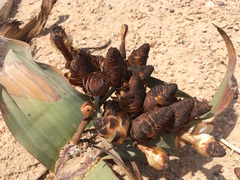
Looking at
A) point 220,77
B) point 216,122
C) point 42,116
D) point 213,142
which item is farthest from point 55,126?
point 220,77

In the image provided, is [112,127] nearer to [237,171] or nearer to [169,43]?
[237,171]

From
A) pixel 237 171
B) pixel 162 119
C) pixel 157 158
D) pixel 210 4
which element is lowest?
pixel 237 171

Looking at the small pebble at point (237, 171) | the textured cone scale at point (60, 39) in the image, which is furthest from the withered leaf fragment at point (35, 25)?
the small pebble at point (237, 171)

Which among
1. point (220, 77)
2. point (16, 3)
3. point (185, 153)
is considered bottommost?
point (185, 153)

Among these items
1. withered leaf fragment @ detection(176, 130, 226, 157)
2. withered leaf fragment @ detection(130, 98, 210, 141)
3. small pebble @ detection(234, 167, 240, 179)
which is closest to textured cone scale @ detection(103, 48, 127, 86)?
withered leaf fragment @ detection(130, 98, 210, 141)

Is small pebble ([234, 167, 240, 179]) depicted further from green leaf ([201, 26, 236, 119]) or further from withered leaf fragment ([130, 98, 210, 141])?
withered leaf fragment ([130, 98, 210, 141])

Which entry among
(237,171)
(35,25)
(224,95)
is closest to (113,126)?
→ (224,95)

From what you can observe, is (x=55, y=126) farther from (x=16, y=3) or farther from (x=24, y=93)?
(x=16, y=3)

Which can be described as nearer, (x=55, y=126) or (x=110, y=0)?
(x=55, y=126)

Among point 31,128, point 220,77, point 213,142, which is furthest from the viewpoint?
point 220,77
